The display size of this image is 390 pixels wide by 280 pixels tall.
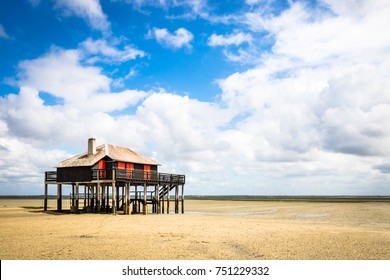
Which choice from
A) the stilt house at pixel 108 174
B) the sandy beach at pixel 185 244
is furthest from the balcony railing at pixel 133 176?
the sandy beach at pixel 185 244

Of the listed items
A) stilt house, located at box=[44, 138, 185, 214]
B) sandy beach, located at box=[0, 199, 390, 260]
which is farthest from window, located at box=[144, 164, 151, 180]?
sandy beach, located at box=[0, 199, 390, 260]

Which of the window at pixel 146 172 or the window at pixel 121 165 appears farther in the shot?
the window at pixel 146 172

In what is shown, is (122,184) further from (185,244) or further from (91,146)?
(185,244)

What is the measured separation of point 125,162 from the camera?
35.2m

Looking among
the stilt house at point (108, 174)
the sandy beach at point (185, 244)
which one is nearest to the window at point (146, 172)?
the stilt house at point (108, 174)

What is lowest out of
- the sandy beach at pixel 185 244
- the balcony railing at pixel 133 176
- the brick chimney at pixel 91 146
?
the sandy beach at pixel 185 244

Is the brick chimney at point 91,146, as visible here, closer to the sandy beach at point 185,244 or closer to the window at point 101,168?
the window at point 101,168

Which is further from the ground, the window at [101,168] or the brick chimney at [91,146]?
the brick chimney at [91,146]

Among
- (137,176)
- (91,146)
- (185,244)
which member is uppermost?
(91,146)

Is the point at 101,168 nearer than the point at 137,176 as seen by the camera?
Yes

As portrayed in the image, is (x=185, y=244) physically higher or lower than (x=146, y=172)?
lower

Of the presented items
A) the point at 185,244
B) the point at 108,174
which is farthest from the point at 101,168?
the point at 185,244
